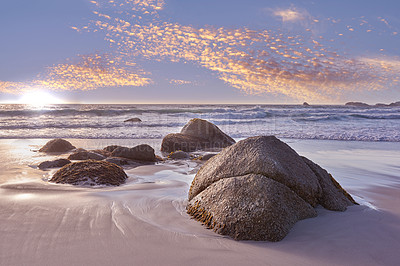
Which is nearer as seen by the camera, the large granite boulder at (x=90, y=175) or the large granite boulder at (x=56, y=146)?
the large granite boulder at (x=90, y=175)

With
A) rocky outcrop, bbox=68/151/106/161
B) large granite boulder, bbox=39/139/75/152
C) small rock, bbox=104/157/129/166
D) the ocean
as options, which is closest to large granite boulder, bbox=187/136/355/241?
small rock, bbox=104/157/129/166

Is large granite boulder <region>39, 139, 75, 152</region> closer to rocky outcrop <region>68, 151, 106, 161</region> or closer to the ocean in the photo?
rocky outcrop <region>68, 151, 106, 161</region>

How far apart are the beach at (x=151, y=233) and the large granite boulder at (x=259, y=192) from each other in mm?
92

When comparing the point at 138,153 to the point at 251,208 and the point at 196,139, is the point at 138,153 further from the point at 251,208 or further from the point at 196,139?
the point at 251,208

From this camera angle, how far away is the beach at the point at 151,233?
1.93m

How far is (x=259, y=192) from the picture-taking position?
2.37 m

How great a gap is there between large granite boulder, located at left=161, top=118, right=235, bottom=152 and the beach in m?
5.14

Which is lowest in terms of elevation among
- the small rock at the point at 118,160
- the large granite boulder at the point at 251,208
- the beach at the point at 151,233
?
the small rock at the point at 118,160

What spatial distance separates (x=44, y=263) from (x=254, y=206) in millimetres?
1570

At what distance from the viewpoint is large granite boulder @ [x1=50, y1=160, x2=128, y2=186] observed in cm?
406

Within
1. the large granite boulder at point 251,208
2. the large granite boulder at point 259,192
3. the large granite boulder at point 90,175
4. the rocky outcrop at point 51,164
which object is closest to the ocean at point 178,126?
the rocky outcrop at point 51,164

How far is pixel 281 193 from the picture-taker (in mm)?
2445

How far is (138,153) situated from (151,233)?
14.6 ft

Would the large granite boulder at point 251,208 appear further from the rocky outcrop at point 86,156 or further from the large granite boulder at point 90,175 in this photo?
the rocky outcrop at point 86,156
